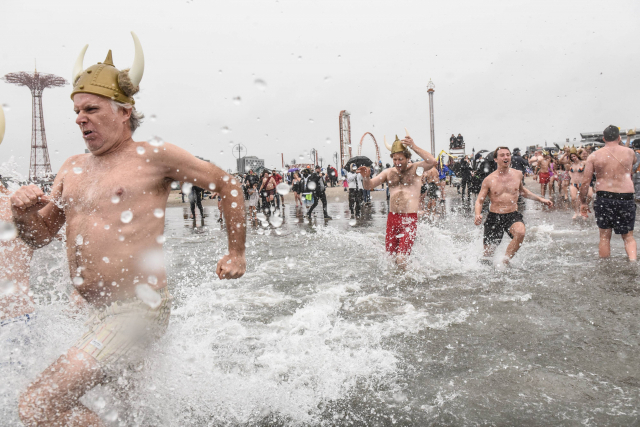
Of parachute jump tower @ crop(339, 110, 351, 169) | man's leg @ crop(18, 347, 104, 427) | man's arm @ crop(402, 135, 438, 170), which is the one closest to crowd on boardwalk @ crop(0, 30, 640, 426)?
man's leg @ crop(18, 347, 104, 427)

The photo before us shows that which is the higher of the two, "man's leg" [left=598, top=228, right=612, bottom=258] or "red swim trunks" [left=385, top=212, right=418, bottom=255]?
"red swim trunks" [left=385, top=212, right=418, bottom=255]

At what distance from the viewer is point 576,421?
228cm

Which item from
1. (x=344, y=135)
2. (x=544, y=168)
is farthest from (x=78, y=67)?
(x=344, y=135)

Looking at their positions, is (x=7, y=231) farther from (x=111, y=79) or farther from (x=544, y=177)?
(x=544, y=177)

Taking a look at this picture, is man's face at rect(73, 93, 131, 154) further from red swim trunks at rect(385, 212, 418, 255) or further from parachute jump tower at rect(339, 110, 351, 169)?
parachute jump tower at rect(339, 110, 351, 169)

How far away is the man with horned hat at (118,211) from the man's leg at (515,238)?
453 cm

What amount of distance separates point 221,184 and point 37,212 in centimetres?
91

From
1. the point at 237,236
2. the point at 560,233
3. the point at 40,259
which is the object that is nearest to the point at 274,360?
the point at 237,236

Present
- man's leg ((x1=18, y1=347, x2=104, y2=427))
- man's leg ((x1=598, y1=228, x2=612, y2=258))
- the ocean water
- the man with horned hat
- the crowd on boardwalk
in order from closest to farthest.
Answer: man's leg ((x1=18, y1=347, x2=104, y2=427)), the crowd on boardwalk, the man with horned hat, the ocean water, man's leg ((x1=598, y1=228, x2=612, y2=258))

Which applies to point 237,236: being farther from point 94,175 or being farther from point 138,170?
point 94,175

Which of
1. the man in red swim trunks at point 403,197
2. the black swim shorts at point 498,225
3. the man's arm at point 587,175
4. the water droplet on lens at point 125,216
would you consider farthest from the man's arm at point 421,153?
the water droplet on lens at point 125,216

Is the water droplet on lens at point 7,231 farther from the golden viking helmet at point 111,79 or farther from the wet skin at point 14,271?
the golden viking helmet at point 111,79

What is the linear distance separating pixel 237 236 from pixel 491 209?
4836 millimetres

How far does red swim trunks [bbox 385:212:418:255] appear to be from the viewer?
5.89m
